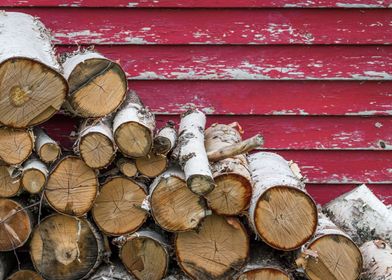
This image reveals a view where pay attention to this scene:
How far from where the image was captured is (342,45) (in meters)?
4.55

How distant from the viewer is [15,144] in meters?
3.70

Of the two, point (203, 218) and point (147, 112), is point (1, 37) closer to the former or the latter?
point (147, 112)

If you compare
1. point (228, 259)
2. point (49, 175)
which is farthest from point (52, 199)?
point (228, 259)

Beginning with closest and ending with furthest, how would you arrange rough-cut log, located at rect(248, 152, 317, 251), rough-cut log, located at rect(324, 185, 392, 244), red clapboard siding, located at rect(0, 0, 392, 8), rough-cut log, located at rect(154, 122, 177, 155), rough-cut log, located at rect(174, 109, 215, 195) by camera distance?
rough-cut log, located at rect(174, 109, 215, 195), rough-cut log, located at rect(248, 152, 317, 251), rough-cut log, located at rect(154, 122, 177, 155), rough-cut log, located at rect(324, 185, 392, 244), red clapboard siding, located at rect(0, 0, 392, 8)

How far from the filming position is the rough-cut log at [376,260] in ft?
12.5

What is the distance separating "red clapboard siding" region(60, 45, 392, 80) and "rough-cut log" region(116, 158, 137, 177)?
85cm

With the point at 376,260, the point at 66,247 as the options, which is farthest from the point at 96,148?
the point at 376,260

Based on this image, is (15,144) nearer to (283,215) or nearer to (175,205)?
(175,205)

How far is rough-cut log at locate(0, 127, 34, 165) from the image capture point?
145 inches

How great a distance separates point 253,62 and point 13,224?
5.62ft

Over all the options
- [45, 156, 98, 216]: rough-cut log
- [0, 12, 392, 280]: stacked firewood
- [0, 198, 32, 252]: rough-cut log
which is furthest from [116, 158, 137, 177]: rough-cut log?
[0, 198, 32, 252]: rough-cut log

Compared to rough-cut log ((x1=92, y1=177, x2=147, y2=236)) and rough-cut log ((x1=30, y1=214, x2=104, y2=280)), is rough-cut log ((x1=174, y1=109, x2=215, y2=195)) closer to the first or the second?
rough-cut log ((x1=92, y1=177, x2=147, y2=236))

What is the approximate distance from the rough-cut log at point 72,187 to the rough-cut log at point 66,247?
11 cm

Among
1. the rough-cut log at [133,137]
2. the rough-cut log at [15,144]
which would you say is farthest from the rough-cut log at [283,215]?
the rough-cut log at [15,144]
